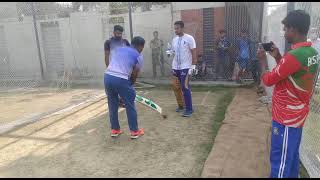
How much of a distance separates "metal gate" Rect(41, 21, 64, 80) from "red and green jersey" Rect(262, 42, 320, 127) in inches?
370

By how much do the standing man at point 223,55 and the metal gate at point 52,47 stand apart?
5216 millimetres

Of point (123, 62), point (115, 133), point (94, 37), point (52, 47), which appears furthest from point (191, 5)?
point (115, 133)

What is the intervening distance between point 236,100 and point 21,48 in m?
7.24

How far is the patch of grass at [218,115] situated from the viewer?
16.6 ft

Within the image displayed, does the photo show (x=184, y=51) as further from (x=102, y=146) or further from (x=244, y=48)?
(x=244, y=48)

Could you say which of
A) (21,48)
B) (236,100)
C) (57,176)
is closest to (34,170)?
(57,176)

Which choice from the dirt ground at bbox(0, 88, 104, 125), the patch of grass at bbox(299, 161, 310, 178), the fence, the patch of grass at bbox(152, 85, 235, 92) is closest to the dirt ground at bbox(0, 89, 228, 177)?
the dirt ground at bbox(0, 88, 104, 125)

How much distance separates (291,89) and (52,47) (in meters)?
10.0

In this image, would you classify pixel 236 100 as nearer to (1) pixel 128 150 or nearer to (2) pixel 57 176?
(1) pixel 128 150

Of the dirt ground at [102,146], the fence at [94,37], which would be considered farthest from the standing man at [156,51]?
the dirt ground at [102,146]

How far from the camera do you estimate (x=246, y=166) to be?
4.43 meters

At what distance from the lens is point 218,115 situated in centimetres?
708

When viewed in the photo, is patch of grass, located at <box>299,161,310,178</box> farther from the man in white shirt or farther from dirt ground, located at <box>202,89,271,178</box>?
the man in white shirt

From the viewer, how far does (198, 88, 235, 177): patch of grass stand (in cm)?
505
